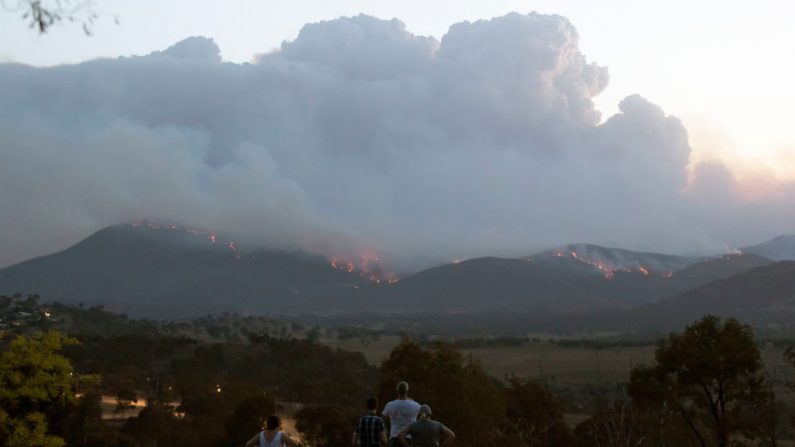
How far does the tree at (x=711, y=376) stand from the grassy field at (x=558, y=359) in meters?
50.2

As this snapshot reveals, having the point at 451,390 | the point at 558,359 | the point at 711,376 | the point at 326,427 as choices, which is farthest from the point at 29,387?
the point at 558,359

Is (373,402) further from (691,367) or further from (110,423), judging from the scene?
(110,423)

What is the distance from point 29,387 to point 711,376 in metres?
26.1

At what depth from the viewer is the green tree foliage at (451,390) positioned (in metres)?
41.6

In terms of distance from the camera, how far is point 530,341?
13938 centimetres

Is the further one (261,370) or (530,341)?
(530,341)


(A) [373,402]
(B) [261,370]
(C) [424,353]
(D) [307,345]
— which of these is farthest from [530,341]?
(A) [373,402]

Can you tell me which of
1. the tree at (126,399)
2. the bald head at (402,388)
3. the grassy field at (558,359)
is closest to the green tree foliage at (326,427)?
the tree at (126,399)

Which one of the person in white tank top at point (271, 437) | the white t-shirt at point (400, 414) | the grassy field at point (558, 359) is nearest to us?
the person in white tank top at point (271, 437)

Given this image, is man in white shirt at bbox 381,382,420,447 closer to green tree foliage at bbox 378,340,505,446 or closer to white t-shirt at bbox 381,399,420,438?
A: white t-shirt at bbox 381,399,420,438

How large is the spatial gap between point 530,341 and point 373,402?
411ft

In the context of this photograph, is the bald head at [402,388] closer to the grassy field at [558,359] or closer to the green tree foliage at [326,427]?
the green tree foliage at [326,427]

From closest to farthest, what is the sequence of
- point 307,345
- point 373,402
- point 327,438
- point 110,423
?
point 373,402 → point 327,438 → point 110,423 → point 307,345

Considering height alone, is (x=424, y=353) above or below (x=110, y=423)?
above
